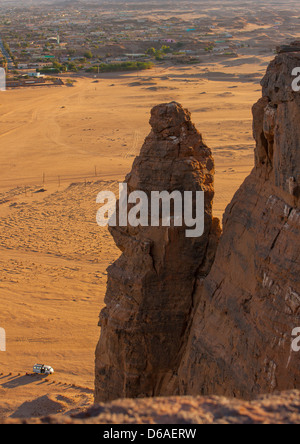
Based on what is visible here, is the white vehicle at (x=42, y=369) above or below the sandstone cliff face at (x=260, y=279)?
below

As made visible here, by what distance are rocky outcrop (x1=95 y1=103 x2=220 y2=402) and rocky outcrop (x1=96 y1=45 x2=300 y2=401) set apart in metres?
0.02

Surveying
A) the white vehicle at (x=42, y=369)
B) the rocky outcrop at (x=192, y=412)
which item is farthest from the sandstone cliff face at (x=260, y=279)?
the white vehicle at (x=42, y=369)

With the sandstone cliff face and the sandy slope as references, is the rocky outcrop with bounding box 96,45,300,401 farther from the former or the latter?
the sandy slope

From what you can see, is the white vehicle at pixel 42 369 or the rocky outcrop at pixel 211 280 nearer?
the rocky outcrop at pixel 211 280

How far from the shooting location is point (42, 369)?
18.8 meters

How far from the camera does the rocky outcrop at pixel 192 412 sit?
5.80 metres

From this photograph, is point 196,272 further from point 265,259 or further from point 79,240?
point 79,240

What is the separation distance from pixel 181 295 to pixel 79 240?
20.2m

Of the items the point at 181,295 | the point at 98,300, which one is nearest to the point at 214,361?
the point at 181,295

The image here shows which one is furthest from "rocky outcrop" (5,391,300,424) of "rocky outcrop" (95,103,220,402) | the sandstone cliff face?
"rocky outcrop" (95,103,220,402)

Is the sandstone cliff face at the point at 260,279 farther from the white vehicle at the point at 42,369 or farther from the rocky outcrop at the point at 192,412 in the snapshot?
the white vehicle at the point at 42,369

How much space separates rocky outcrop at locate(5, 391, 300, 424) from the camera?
5.80 meters

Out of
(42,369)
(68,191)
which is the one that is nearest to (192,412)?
(42,369)

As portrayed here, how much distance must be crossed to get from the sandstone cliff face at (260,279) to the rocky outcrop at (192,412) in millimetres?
2006
